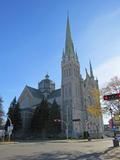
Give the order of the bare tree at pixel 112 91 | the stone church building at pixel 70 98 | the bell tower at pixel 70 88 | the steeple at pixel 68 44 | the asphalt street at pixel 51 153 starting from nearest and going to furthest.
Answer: the asphalt street at pixel 51 153 < the bare tree at pixel 112 91 < the bell tower at pixel 70 88 < the stone church building at pixel 70 98 < the steeple at pixel 68 44

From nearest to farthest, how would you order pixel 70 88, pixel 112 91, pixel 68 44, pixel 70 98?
1. pixel 112 91
2. pixel 70 98
3. pixel 70 88
4. pixel 68 44

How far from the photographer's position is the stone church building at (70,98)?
81.8 m

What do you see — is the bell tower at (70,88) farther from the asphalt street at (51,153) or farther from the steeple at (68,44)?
the asphalt street at (51,153)

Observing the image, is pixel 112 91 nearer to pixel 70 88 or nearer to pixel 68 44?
pixel 70 88

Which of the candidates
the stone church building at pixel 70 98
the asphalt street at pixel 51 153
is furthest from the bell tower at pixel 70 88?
the asphalt street at pixel 51 153

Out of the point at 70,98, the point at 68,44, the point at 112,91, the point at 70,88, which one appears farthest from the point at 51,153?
the point at 68,44

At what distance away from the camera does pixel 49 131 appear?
75.5 meters

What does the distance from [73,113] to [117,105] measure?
52.5 m

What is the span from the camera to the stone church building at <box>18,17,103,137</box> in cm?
8181

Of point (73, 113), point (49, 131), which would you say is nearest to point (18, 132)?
point (49, 131)

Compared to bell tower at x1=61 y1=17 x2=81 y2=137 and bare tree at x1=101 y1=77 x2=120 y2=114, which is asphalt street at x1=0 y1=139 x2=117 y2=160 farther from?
bell tower at x1=61 y1=17 x2=81 y2=137

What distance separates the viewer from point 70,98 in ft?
275

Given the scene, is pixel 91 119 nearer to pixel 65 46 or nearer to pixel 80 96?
pixel 80 96

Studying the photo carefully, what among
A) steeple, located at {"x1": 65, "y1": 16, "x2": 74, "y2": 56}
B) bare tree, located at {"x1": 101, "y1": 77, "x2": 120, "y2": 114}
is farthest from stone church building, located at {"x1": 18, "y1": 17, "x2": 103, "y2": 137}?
bare tree, located at {"x1": 101, "y1": 77, "x2": 120, "y2": 114}
